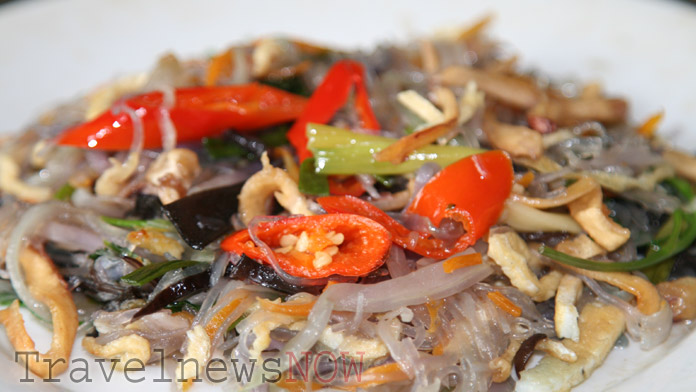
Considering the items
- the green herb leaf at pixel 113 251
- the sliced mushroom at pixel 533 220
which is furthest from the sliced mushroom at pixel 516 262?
the green herb leaf at pixel 113 251

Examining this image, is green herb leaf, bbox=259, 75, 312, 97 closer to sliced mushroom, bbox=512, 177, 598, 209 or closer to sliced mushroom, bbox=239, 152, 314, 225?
sliced mushroom, bbox=239, 152, 314, 225

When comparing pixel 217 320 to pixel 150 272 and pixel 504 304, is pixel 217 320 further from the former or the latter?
pixel 504 304

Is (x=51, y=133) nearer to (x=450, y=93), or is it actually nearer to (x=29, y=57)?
(x=29, y=57)

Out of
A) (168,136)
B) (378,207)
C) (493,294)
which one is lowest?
(493,294)

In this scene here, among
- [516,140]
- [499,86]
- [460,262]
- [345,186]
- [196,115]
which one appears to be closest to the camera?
[460,262]

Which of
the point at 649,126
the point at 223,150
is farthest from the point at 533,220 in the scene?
the point at 223,150

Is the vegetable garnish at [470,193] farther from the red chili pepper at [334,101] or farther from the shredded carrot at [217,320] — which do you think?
the shredded carrot at [217,320]

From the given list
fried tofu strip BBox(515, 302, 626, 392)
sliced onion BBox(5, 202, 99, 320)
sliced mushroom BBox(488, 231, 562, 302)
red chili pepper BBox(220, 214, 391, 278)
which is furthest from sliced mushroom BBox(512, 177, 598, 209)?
sliced onion BBox(5, 202, 99, 320)

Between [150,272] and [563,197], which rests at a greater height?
[563,197]

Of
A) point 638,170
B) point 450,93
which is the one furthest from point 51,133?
point 638,170
